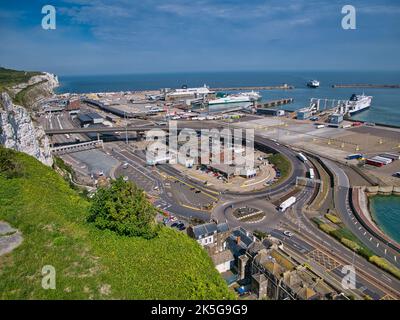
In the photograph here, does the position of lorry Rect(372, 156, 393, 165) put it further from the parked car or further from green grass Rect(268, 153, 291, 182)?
the parked car

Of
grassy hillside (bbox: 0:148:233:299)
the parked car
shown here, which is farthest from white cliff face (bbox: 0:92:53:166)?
the parked car

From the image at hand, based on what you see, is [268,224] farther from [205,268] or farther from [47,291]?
[47,291]

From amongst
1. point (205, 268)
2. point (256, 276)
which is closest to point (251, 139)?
point (256, 276)

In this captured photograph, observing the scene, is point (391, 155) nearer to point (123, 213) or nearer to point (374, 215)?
point (374, 215)

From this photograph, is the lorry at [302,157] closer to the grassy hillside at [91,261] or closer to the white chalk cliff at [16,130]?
the grassy hillside at [91,261]

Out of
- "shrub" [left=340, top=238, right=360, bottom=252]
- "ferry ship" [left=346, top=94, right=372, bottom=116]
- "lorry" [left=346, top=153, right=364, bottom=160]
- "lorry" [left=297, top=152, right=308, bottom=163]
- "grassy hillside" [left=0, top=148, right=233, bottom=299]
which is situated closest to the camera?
"grassy hillside" [left=0, top=148, right=233, bottom=299]

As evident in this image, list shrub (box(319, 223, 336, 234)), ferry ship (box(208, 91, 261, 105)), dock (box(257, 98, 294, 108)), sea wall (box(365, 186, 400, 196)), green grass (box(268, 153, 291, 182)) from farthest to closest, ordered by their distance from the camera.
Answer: ferry ship (box(208, 91, 261, 105)), dock (box(257, 98, 294, 108)), green grass (box(268, 153, 291, 182)), sea wall (box(365, 186, 400, 196)), shrub (box(319, 223, 336, 234))
